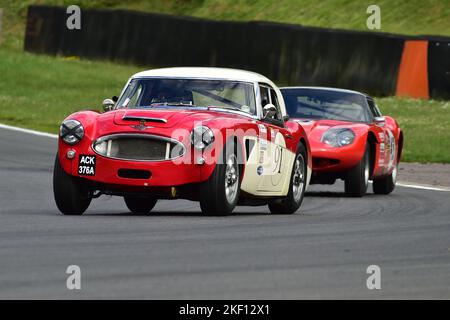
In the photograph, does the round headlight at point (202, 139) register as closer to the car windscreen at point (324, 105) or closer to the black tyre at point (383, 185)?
the car windscreen at point (324, 105)

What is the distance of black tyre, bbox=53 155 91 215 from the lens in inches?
467

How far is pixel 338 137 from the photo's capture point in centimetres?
1622

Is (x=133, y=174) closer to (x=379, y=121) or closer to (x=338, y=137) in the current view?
(x=338, y=137)

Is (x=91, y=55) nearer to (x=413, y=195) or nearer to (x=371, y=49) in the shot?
(x=371, y=49)

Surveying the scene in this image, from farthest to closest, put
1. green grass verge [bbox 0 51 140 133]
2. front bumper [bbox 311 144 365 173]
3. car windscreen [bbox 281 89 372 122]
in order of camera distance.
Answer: green grass verge [bbox 0 51 140 133], car windscreen [bbox 281 89 372 122], front bumper [bbox 311 144 365 173]

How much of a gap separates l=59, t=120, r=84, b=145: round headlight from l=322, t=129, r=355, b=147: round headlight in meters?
4.85

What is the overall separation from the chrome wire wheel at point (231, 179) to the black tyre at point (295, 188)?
51.9 inches

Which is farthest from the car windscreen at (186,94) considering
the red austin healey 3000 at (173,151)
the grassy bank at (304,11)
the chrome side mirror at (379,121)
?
the grassy bank at (304,11)

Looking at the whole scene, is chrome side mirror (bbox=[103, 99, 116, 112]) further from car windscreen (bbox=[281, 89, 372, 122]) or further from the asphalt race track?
car windscreen (bbox=[281, 89, 372, 122])

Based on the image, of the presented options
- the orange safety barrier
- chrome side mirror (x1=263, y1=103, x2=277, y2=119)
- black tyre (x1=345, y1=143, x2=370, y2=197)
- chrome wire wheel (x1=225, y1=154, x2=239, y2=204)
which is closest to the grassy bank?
the orange safety barrier

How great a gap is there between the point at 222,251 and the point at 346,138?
712 cm

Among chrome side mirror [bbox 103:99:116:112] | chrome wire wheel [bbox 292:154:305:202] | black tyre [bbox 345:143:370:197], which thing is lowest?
black tyre [bbox 345:143:370:197]

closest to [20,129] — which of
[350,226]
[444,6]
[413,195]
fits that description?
[413,195]

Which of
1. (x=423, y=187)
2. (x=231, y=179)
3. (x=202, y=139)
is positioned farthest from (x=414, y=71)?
(x=202, y=139)
